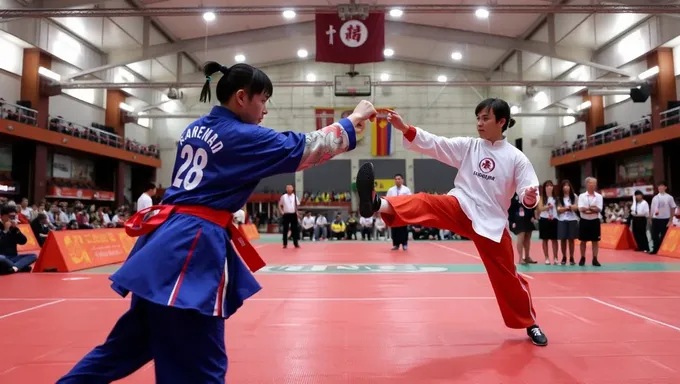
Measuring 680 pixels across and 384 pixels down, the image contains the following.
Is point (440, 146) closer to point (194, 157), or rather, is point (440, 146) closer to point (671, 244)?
point (194, 157)

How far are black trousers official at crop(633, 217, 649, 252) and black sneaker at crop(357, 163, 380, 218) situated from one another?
33.7 ft

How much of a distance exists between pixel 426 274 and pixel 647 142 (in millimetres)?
17268

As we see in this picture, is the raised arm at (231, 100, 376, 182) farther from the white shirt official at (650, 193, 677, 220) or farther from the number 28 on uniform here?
the white shirt official at (650, 193, 677, 220)

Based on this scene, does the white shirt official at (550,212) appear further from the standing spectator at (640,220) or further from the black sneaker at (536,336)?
the black sneaker at (536,336)

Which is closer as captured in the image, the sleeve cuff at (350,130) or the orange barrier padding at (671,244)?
the sleeve cuff at (350,130)

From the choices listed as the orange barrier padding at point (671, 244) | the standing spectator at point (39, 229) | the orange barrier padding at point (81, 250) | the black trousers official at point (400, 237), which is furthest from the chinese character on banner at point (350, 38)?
the standing spectator at point (39, 229)

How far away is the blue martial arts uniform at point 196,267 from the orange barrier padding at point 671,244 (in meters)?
10.6

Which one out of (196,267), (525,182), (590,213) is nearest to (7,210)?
(196,267)

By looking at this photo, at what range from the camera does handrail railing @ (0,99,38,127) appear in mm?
16030

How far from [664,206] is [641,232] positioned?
0.89 m

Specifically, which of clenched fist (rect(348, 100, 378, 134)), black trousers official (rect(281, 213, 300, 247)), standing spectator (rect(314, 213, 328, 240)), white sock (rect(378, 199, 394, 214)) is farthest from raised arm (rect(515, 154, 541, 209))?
standing spectator (rect(314, 213, 328, 240))

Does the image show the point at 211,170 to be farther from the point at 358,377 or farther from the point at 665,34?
the point at 665,34

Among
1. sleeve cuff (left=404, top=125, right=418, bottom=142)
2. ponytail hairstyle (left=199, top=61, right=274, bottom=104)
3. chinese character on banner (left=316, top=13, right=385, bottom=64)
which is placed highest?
chinese character on banner (left=316, top=13, right=385, bottom=64)

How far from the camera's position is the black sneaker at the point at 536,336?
9.11 ft
